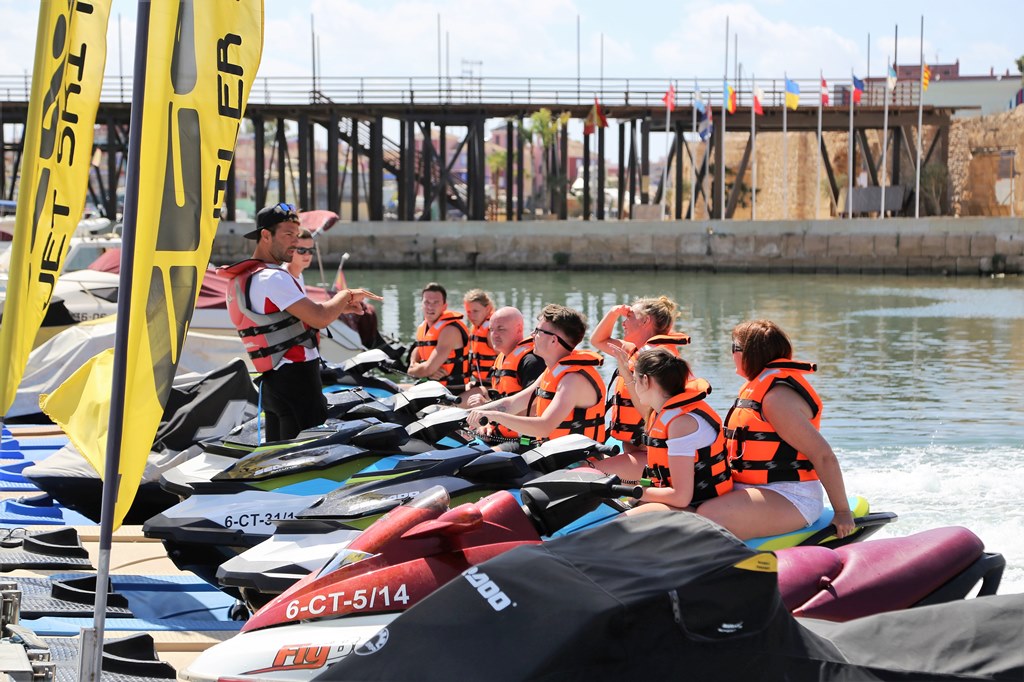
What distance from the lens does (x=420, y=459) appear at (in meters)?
5.22

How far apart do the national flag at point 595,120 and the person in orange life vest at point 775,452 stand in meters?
40.4

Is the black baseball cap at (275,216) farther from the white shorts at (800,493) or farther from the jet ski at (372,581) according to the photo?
the white shorts at (800,493)

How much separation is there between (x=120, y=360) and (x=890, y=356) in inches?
657

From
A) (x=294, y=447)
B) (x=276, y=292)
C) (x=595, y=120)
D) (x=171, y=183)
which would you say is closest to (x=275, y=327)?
(x=276, y=292)

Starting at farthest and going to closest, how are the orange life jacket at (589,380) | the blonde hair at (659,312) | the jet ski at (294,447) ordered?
the blonde hair at (659,312), the orange life jacket at (589,380), the jet ski at (294,447)

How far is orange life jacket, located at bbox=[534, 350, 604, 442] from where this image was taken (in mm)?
6066

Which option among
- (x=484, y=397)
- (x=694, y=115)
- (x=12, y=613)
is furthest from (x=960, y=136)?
(x=12, y=613)

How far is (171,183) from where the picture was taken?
11.1ft

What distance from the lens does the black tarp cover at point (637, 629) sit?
261cm

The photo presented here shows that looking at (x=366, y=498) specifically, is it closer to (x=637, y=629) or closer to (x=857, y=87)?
(x=637, y=629)

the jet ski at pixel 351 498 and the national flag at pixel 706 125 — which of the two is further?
the national flag at pixel 706 125

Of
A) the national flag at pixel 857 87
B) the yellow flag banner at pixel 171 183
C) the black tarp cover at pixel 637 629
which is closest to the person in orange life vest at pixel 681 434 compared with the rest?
the black tarp cover at pixel 637 629

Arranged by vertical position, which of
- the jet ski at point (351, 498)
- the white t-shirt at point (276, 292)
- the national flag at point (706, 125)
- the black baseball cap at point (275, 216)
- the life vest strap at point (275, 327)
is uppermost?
the national flag at point (706, 125)

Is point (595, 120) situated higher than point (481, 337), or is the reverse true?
point (595, 120)
